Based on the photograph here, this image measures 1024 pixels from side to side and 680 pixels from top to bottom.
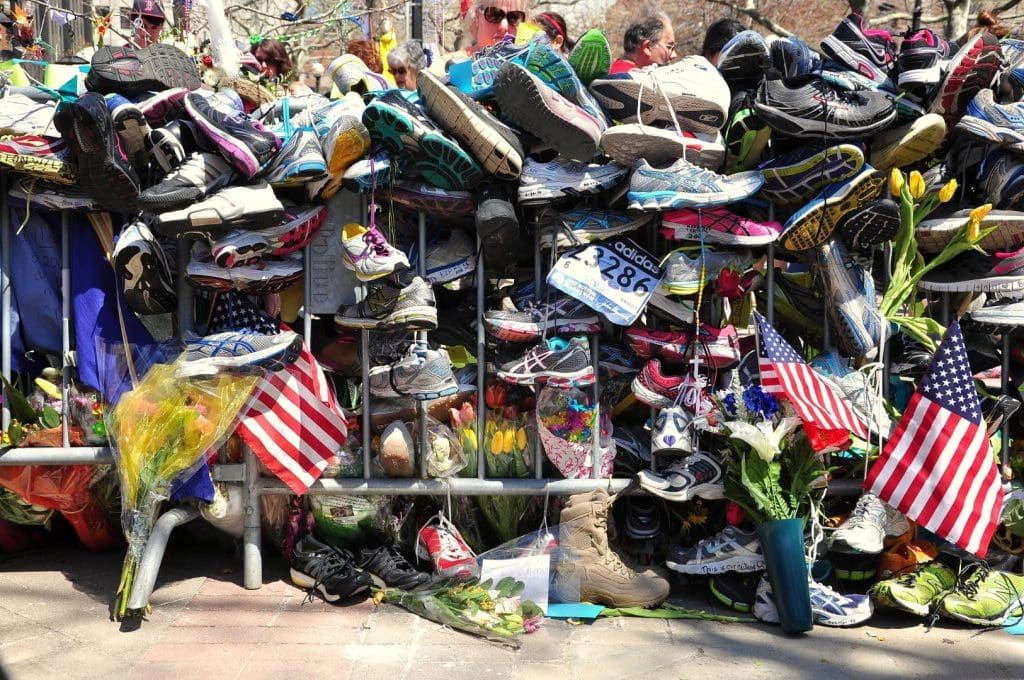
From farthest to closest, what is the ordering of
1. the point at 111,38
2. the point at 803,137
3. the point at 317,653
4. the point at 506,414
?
the point at 111,38, the point at 506,414, the point at 803,137, the point at 317,653

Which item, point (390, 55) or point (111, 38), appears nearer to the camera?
point (390, 55)

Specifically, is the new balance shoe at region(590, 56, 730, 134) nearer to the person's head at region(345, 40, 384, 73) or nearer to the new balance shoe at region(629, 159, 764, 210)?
the new balance shoe at region(629, 159, 764, 210)

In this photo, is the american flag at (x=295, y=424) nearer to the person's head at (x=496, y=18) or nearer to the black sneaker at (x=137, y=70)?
the black sneaker at (x=137, y=70)

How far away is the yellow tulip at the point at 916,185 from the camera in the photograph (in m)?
3.78

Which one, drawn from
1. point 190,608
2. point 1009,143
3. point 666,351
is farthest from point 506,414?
point 1009,143

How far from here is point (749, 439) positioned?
12.1ft

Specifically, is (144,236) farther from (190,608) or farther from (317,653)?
(317,653)

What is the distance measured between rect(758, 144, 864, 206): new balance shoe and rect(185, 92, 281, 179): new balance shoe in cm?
195

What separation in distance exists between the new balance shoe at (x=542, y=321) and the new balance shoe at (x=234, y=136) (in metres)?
1.07

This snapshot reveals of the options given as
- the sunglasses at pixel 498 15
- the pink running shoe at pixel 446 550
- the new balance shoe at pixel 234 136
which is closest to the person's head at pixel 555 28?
the sunglasses at pixel 498 15

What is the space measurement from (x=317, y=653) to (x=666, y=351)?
1.74 meters

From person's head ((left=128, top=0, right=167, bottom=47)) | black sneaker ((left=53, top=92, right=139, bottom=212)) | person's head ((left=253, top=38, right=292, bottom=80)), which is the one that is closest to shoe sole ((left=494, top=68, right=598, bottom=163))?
black sneaker ((left=53, top=92, right=139, bottom=212))

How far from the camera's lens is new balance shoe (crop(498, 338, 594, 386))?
3779mm

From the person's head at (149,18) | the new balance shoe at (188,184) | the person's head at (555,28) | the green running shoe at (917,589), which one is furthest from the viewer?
the person's head at (149,18)
